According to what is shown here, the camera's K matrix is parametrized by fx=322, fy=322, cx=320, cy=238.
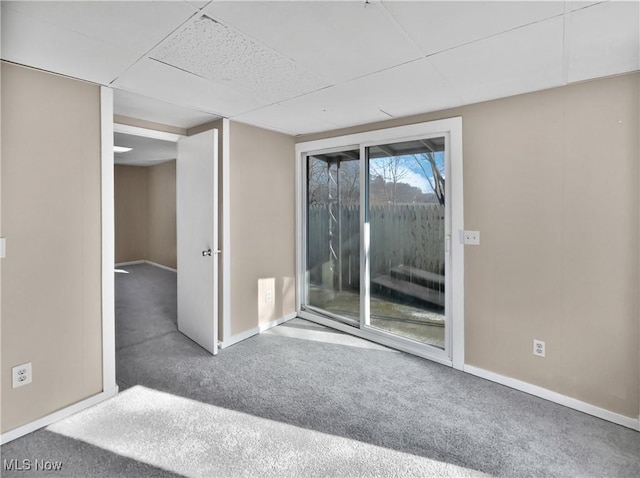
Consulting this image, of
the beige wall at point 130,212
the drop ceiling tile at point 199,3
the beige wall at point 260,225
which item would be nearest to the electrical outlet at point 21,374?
the beige wall at point 260,225

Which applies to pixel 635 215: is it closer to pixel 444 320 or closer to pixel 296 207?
pixel 444 320

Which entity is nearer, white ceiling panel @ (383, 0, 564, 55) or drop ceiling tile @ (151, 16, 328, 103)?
white ceiling panel @ (383, 0, 564, 55)

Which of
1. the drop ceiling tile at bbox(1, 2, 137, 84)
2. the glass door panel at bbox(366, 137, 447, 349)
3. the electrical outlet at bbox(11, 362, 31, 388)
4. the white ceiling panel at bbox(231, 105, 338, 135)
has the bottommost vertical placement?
the electrical outlet at bbox(11, 362, 31, 388)

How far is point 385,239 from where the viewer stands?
337 cm

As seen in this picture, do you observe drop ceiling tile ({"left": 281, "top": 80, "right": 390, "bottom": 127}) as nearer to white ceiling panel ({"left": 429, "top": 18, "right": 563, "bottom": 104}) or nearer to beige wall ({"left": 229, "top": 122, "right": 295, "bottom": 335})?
white ceiling panel ({"left": 429, "top": 18, "right": 563, "bottom": 104})

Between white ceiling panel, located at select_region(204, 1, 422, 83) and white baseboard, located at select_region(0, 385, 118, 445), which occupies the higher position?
white ceiling panel, located at select_region(204, 1, 422, 83)

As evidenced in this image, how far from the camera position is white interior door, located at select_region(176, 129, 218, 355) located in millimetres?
3006

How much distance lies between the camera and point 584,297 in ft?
7.25

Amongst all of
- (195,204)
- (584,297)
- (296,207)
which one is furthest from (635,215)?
(195,204)

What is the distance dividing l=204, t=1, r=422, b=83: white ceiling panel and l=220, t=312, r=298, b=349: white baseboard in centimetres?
263

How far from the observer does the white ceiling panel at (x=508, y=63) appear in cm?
161

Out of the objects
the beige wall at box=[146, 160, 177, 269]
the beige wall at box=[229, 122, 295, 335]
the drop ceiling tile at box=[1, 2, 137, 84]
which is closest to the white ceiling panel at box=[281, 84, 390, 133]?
the beige wall at box=[229, 122, 295, 335]

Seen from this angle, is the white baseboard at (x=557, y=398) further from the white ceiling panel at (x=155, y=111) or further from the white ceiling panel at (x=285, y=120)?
the white ceiling panel at (x=155, y=111)

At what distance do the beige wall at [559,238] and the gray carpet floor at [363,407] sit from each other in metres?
0.32
